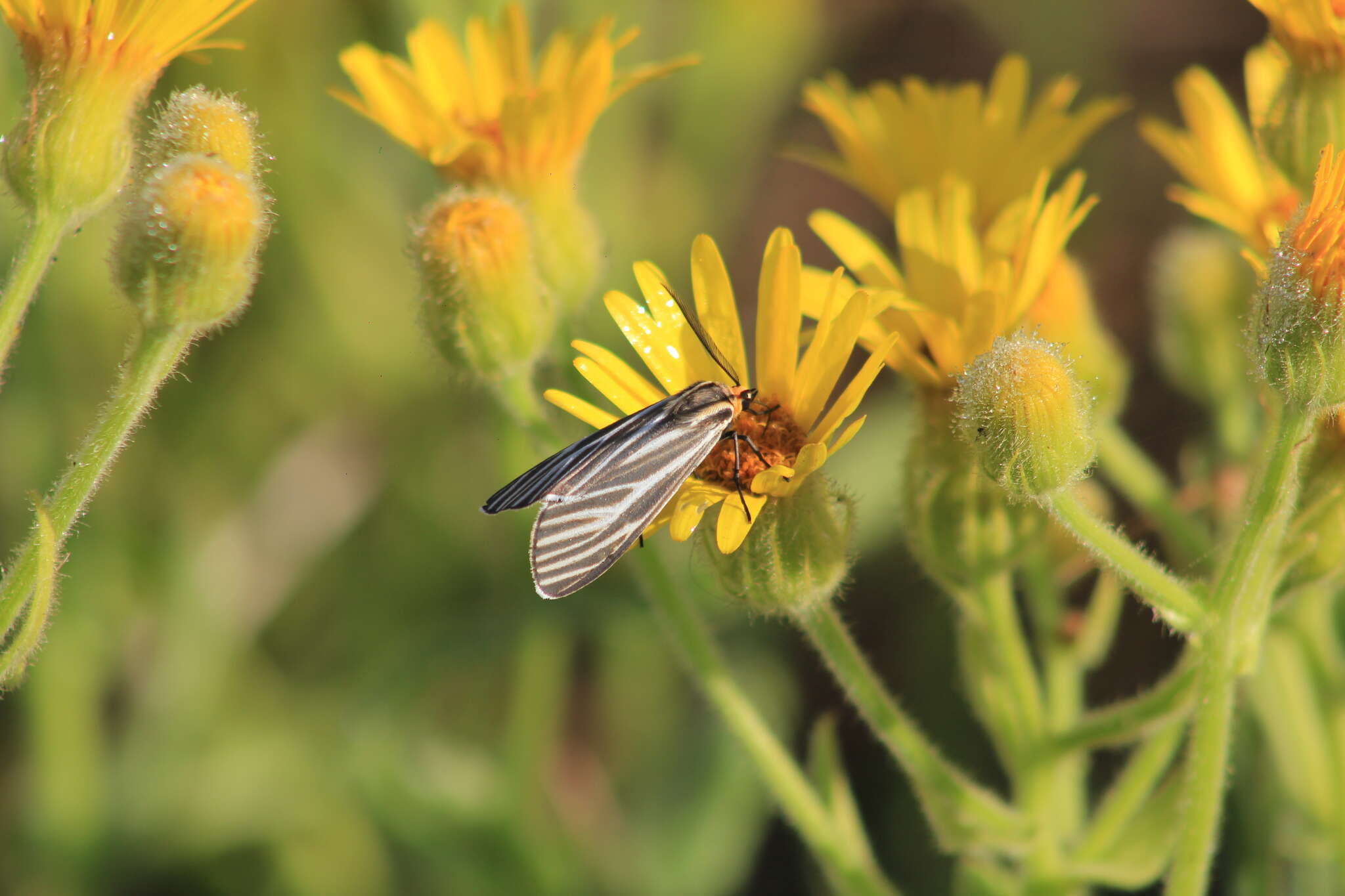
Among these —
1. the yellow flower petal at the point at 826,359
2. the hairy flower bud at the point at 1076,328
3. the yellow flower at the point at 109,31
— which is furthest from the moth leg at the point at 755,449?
the yellow flower at the point at 109,31

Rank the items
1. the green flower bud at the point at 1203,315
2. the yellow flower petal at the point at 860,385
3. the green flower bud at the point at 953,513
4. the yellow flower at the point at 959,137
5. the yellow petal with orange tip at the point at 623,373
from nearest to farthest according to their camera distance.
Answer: the yellow flower petal at the point at 860,385, the yellow petal with orange tip at the point at 623,373, the green flower bud at the point at 953,513, the yellow flower at the point at 959,137, the green flower bud at the point at 1203,315

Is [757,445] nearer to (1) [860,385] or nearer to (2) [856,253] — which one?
(2) [856,253]

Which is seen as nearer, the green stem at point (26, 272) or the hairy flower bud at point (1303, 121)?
the green stem at point (26, 272)

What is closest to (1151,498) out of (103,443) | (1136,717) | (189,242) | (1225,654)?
(1136,717)

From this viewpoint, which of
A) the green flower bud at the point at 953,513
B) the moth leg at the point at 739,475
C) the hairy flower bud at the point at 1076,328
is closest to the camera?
the moth leg at the point at 739,475

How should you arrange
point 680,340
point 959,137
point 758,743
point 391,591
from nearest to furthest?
point 758,743 → point 680,340 → point 959,137 → point 391,591

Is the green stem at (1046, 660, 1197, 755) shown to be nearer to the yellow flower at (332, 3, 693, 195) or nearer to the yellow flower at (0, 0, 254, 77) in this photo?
the yellow flower at (332, 3, 693, 195)

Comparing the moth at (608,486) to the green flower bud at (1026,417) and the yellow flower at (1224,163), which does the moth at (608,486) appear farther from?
the yellow flower at (1224,163)

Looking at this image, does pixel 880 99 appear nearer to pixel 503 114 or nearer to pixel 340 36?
pixel 503 114
